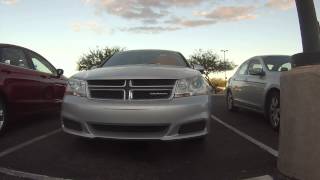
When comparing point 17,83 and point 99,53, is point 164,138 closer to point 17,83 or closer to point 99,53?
point 17,83

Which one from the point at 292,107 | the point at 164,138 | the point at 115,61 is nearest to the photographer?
the point at 292,107

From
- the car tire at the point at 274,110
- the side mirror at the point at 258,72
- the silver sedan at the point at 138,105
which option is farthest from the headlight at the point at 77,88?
the side mirror at the point at 258,72

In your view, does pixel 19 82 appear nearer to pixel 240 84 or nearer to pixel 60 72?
pixel 60 72

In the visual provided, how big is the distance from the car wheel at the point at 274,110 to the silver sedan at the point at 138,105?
244 cm

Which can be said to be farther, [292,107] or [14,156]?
[14,156]

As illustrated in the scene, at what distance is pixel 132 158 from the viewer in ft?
19.2

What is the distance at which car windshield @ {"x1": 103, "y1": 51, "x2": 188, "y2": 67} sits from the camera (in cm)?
735

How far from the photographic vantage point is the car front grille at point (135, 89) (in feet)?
18.7

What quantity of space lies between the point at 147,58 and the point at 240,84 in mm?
3797

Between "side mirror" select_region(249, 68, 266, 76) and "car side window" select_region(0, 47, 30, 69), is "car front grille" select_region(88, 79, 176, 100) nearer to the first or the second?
"car side window" select_region(0, 47, 30, 69)

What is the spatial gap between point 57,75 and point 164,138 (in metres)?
4.84

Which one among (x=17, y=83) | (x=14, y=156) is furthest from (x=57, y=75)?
(x=14, y=156)

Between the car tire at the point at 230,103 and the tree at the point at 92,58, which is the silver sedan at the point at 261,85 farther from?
the tree at the point at 92,58

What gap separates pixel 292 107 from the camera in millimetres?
4062
